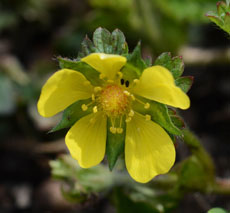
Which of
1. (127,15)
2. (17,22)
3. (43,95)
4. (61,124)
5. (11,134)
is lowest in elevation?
(11,134)

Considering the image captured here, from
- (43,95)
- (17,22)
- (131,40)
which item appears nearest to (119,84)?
(43,95)

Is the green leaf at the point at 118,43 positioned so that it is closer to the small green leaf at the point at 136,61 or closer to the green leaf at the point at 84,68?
the small green leaf at the point at 136,61

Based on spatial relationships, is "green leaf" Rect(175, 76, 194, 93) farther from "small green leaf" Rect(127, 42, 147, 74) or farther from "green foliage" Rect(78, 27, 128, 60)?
"green foliage" Rect(78, 27, 128, 60)

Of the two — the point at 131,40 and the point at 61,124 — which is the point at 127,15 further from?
the point at 61,124

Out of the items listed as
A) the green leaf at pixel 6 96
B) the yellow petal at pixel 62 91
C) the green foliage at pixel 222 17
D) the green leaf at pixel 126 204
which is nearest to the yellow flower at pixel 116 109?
the yellow petal at pixel 62 91

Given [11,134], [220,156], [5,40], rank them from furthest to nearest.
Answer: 1. [5,40]
2. [11,134]
3. [220,156]

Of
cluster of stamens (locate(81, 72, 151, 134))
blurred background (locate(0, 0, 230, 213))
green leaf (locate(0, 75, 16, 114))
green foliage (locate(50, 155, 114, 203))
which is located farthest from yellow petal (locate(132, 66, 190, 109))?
green leaf (locate(0, 75, 16, 114))
